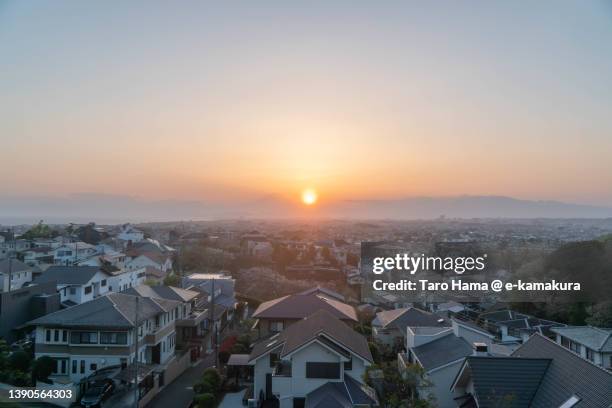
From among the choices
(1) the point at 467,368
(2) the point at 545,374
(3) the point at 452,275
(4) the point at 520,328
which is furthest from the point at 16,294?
(3) the point at 452,275

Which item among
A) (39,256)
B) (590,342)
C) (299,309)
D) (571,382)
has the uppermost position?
(571,382)

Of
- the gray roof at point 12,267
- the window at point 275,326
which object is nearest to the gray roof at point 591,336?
the window at point 275,326

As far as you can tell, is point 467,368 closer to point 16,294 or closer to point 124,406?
point 124,406

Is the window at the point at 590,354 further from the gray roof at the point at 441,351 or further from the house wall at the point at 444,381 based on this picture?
the house wall at the point at 444,381

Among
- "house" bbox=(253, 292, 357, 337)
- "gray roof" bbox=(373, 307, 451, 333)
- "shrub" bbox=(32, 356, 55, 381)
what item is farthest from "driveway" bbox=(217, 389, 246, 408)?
"gray roof" bbox=(373, 307, 451, 333)

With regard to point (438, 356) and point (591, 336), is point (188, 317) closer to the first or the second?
point (438, 356)

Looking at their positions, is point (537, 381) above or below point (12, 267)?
above

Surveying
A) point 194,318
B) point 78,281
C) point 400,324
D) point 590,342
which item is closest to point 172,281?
point 78,281

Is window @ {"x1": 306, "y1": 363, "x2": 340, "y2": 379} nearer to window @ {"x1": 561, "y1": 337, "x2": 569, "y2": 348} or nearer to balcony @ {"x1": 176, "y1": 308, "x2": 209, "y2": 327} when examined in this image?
balcony @ {"x1": 176, "y1": 308, "x2": 209, "y2": 327}
